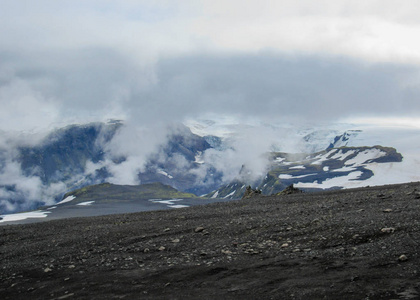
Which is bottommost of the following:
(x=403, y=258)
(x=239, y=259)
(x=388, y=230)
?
(x=239, y=259)

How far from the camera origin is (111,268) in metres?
17.5

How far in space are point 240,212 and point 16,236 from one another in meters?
12.4

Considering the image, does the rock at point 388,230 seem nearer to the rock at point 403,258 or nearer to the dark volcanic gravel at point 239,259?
the dark volcanic gravel at point 239,259

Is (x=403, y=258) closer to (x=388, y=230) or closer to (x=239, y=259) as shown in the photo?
(x=388, y=230)

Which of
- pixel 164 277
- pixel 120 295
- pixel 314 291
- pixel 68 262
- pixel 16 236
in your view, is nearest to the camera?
pixel 314 291

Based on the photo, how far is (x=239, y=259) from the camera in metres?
16.6

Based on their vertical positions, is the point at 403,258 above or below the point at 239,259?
above

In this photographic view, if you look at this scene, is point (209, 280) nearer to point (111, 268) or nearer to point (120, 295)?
point (120, 295)

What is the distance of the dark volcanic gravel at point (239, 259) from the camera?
44.3 ft

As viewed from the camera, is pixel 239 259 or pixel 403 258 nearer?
pixel 403 258

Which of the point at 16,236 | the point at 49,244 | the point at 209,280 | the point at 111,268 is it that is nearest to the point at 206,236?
the point at 111,268

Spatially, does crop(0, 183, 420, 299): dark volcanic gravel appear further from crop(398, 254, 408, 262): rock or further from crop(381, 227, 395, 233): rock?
crop(398, 254, 408, 262): rock

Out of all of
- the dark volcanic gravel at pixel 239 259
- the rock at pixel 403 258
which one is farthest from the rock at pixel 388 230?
the rock at pixel 403 258

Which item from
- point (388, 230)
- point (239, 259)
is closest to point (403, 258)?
point (388, 230)
